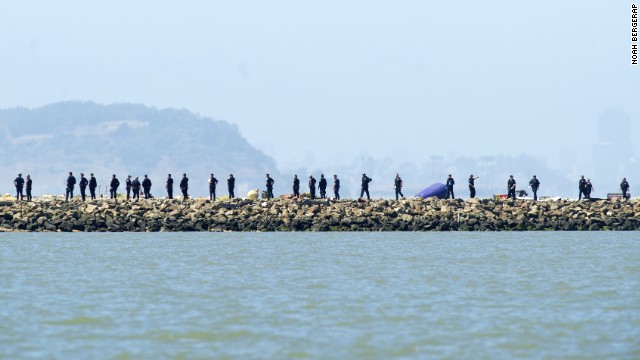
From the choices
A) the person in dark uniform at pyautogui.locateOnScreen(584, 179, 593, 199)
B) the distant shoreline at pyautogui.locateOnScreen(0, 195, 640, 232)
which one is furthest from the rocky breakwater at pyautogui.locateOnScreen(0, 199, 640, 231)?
the person in dark uniform at pyautogui.locateOnScreen(584, 179, 593, 199)

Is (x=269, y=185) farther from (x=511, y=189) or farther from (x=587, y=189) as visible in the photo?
(x=587, y=189)

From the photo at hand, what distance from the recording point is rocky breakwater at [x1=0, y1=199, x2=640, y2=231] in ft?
248

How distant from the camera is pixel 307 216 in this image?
76062 millimetres

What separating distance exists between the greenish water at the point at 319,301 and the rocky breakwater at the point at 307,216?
12984mm

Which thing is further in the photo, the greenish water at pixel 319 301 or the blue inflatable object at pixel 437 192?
the blue inflatable object at pixel 437 192

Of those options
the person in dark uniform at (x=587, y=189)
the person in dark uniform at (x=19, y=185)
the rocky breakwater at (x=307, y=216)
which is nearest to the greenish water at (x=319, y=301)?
the rocky breakwater at (x=307, y=216)

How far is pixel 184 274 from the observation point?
4512 cm

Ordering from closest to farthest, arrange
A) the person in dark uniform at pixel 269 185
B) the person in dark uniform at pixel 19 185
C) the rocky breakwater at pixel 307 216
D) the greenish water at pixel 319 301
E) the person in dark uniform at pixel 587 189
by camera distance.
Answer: the greenish water at pixel 319 301 → the rocky breakwater at pixel 307 216 → the person in dark uniform at pixel 19 185 → the person in dark uniform at pixel 269 185 → the person in dark uniform at pixel 587 189

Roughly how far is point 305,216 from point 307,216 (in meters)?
0.14

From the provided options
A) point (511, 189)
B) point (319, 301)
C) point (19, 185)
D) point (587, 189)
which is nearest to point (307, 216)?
point (511, 189)

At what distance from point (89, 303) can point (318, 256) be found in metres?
20.9

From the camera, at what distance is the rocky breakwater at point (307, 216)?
75.7 metres

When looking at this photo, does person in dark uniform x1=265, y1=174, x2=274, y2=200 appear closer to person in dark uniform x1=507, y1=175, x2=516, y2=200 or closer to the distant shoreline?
the distant shoreline

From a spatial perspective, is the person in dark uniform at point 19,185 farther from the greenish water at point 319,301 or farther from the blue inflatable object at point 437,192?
the blue inflatable object at point 437,192
